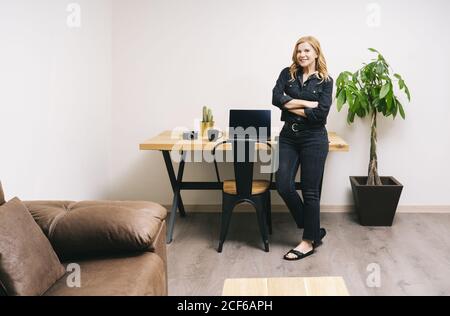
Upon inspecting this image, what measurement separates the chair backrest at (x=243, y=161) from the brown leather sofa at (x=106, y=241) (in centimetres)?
106

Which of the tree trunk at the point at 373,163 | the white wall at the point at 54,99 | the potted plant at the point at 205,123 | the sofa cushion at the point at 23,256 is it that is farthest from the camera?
the tree trunk at the point at 373,163

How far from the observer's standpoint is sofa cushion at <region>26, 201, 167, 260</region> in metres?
1.92

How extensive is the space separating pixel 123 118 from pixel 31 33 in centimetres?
140

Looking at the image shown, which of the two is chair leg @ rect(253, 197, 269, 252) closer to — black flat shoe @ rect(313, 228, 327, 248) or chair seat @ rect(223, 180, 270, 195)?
chair seat @ rect(223, 180, 270, 195)

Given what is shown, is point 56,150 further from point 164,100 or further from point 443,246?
point 443,246

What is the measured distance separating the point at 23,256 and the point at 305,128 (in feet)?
6.26

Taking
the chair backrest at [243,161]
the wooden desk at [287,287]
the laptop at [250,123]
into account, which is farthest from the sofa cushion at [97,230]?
the laptop at [250,123]

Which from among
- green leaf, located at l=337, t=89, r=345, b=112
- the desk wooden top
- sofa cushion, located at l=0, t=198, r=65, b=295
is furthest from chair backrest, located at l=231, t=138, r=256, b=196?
sofa cushion, located at l=0, t=198, r=65, b=295

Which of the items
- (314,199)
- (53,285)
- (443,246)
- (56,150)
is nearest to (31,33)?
(56,150)

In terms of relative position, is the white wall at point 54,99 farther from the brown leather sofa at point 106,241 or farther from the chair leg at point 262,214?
the chair leg at point 262,214

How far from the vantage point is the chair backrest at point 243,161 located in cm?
300

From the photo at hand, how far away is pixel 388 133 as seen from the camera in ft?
13.1

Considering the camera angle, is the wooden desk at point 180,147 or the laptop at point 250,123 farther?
the laptop at point 250,123

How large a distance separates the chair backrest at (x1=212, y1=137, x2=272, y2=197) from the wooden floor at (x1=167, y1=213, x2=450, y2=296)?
45 centimetres
